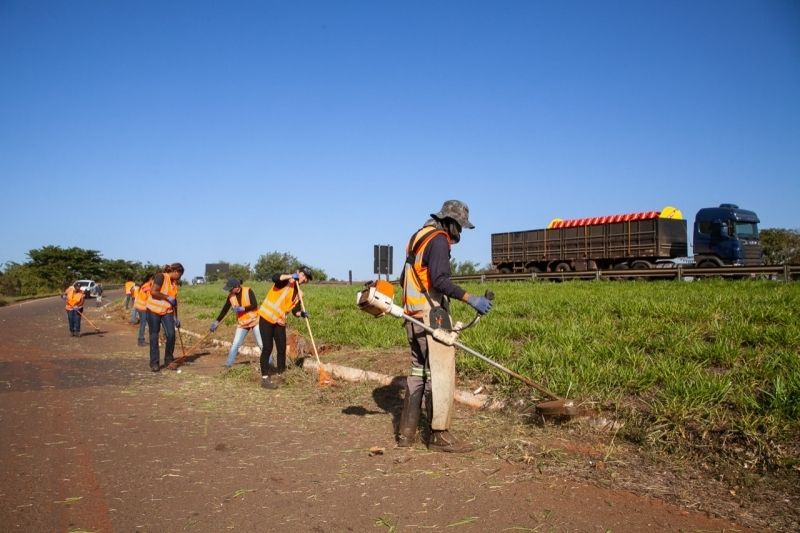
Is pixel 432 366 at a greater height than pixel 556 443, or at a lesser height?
greater

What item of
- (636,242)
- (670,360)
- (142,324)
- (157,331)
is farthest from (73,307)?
(636,242)

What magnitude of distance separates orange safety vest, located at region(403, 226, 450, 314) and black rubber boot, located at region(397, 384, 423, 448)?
0.74m

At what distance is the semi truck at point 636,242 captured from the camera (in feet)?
77.0

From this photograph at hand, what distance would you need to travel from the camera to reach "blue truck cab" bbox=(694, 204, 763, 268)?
914 inches

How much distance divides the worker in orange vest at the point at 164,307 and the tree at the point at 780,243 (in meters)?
45.5

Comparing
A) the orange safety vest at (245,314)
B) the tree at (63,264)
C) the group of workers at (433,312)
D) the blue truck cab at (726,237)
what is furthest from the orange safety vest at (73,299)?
the tree at (63,264)

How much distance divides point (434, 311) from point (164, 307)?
A: 6810mm

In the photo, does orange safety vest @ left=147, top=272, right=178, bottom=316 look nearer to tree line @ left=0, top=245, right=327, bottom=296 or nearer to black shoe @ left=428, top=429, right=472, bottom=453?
black shoe @ left=428, top=429, right=472, bottom=453

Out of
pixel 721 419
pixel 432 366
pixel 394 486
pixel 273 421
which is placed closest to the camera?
pixel 394 486

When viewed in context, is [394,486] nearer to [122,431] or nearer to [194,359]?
[122,431]

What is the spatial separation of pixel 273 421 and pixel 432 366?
7.04 feet

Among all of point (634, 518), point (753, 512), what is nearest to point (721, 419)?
point (753, 512)

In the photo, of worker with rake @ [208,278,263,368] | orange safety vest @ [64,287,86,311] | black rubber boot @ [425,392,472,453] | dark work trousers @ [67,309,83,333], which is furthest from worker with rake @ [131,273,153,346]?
black rubber boot @ [425,392,472,453]

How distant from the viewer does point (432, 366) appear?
17.4 ft
